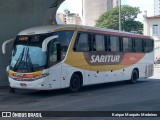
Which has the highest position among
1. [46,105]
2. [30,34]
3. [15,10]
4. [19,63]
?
[15,10]

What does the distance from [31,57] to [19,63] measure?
645 mm

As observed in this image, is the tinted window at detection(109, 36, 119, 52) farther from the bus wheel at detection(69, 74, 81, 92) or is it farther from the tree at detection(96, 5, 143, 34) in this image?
the tree at detection(96, 5, 143, 34)

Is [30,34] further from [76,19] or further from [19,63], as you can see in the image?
[76,19]

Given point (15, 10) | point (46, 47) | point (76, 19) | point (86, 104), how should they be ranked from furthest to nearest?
point (76, 19) < point (15, 10) < point (46, 47) < point (86, 104)

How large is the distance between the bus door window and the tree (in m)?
57.8

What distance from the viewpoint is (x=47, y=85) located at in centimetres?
1625

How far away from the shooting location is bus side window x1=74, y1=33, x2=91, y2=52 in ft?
59.1

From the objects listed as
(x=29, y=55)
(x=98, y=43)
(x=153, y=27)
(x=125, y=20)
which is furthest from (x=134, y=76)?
(x=125, y=20)

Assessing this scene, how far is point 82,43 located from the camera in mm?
18359

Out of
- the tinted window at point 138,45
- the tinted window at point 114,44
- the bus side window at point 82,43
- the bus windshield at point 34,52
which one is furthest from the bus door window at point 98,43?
the tinted window at point 138,45

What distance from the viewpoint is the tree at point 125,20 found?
78.2m

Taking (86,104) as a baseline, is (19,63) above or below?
above

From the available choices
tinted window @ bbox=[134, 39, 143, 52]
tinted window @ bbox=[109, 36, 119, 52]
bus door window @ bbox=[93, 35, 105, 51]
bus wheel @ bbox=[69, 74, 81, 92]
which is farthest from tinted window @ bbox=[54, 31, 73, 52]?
tinted window @ bbox=[134, 39, 143, 52]

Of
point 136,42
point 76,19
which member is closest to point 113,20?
point 76,19
